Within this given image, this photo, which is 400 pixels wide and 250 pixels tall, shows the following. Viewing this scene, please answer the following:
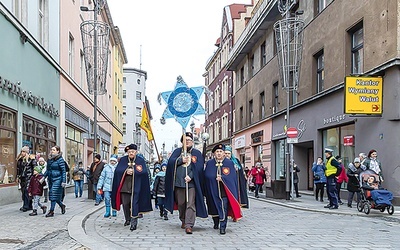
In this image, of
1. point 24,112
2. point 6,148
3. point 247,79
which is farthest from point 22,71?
point 247,79

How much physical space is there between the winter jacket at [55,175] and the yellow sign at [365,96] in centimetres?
911

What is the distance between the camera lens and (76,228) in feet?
30.8

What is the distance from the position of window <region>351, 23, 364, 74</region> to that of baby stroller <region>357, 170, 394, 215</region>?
17.5ft

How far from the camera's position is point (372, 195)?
485 inches

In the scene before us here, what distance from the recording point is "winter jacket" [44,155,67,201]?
1125cm

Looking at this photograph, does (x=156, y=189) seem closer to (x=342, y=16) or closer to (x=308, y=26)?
(x=342, y=16)

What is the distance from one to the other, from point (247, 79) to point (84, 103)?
13.3 meters

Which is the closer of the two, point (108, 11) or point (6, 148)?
point (6, 148)

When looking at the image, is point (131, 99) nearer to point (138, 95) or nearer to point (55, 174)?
point (138, 95)

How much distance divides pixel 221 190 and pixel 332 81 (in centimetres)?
1103

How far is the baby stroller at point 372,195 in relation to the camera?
1220 centimetres

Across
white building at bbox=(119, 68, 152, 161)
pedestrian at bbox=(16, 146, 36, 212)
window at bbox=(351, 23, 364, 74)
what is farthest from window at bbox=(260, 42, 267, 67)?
white building at bbox=(119, 68, 152, 161)

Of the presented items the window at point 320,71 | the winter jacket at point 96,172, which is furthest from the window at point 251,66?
the winter jacket at point 96,172

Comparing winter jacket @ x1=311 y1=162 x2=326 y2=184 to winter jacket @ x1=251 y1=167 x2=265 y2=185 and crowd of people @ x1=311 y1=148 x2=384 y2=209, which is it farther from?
winter jacket @ x1=251 y1=167 x2=265 y2=185
